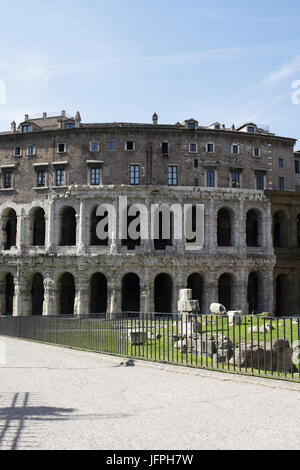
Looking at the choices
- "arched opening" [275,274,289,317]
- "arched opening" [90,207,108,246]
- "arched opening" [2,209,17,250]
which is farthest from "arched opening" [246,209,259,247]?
"arched opening" [2,209,17,250]

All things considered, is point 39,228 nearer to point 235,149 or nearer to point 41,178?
point 41,178

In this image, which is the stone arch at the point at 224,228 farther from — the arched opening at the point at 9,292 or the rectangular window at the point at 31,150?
the arched opening at the point at 9,292

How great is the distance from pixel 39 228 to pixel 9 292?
634cm

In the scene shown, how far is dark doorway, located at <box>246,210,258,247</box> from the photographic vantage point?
37.2 m

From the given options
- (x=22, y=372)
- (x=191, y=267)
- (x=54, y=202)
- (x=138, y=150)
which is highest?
(x=138, y=150)

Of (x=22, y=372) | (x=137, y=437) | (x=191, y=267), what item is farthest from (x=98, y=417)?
(x=191, y=267)

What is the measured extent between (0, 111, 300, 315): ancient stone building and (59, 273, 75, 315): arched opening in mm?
85

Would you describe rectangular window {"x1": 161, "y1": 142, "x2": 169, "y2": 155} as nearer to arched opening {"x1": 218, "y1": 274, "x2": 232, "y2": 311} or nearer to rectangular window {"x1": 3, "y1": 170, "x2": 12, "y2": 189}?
arched opening {"x1": 218, "y1": 274, "x2": 232, "y2": 311}

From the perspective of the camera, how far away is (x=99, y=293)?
36.7 meters

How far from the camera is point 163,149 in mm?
34469

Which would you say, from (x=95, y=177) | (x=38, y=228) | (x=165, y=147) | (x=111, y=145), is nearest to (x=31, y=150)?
(x=95, y=177)
